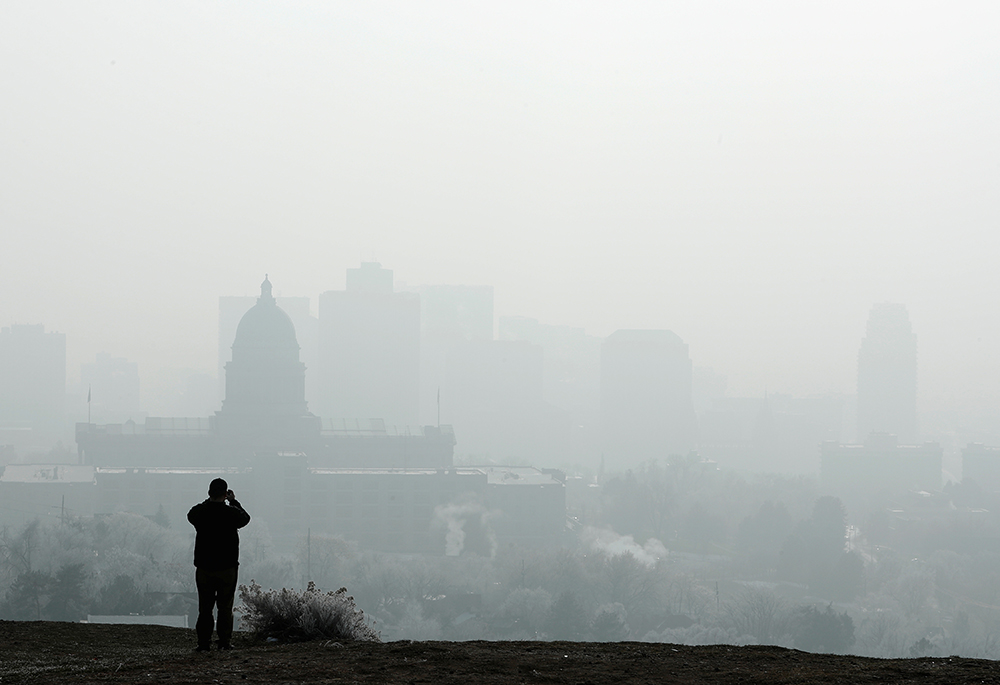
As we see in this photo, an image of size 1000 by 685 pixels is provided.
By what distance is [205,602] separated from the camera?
827cm

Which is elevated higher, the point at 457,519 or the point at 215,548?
the point at 215,548

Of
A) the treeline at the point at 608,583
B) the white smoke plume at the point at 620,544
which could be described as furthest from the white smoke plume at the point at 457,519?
the white smoke plume at the point at 620,544

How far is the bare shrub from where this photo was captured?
9805mm

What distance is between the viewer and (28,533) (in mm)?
68875

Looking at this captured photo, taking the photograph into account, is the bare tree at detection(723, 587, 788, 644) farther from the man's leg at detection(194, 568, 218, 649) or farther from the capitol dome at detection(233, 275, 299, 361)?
the capitol dome at detection(233, 275, 299, 361)

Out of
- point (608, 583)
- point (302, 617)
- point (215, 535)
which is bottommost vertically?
point (608, 583)

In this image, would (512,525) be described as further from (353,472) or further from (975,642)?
(975,642)

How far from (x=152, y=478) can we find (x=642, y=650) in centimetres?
9870

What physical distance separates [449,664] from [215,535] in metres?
2.34

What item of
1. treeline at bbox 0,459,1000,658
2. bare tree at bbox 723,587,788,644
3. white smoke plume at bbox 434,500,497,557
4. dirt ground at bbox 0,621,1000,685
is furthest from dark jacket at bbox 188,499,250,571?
white smoke plume at bbox 434,500,497,557

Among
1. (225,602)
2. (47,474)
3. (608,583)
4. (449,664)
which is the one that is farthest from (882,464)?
(225,602)

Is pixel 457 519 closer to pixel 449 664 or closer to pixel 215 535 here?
pixel 215 535

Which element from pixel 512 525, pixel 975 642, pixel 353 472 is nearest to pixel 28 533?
pixel 353 472

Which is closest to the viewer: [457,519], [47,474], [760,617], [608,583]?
[760,617]
